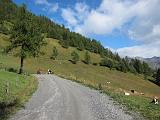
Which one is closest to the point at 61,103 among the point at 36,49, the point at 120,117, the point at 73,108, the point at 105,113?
the point at 73,108

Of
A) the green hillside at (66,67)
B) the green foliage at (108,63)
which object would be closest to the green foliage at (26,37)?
the green hillside at (66,67)

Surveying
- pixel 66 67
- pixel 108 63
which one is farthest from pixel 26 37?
pixel 108 63

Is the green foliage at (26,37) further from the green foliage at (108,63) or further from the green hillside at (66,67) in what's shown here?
the green foliage at (108,63)

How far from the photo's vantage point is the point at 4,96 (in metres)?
29.0

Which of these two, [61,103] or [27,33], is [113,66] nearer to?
[27,33]

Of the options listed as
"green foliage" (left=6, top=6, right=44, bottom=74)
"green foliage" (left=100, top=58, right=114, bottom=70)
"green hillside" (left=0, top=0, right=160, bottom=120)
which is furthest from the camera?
"green foliage" (left=100, top=58, right=114, bottom=70)

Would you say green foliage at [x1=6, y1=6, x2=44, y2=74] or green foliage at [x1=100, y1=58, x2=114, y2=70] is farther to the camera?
green foliage at [x1=100, y1=58, x2=114, y2=70]

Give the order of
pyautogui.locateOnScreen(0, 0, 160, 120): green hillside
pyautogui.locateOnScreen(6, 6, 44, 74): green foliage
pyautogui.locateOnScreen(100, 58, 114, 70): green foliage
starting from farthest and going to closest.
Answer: pyautogui.locateOnScreen(100, 58, 114, 70): green foliage, pyautogui.locateOnScreen(6, 6, 44, 74): green foliage, pyautogui.locateOnScreen(0, 0, 160, 120): green hillside

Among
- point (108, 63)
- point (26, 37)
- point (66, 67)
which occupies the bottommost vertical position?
point (26, 37)

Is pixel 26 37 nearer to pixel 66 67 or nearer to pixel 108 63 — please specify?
pixel 66 67

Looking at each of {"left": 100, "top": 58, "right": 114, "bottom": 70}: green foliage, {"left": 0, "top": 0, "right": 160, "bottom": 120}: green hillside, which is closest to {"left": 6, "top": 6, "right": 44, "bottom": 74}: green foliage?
{"left": 0, "top": 0, "right": 160, "bottom": 120}: green hillside

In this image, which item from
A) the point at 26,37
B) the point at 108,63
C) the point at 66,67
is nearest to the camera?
the point at 26,37

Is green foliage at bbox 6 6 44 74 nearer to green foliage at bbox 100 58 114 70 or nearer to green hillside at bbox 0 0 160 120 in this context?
green hillside at bbox 0 0 160 120

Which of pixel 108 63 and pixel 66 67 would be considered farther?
pixel 108 63
